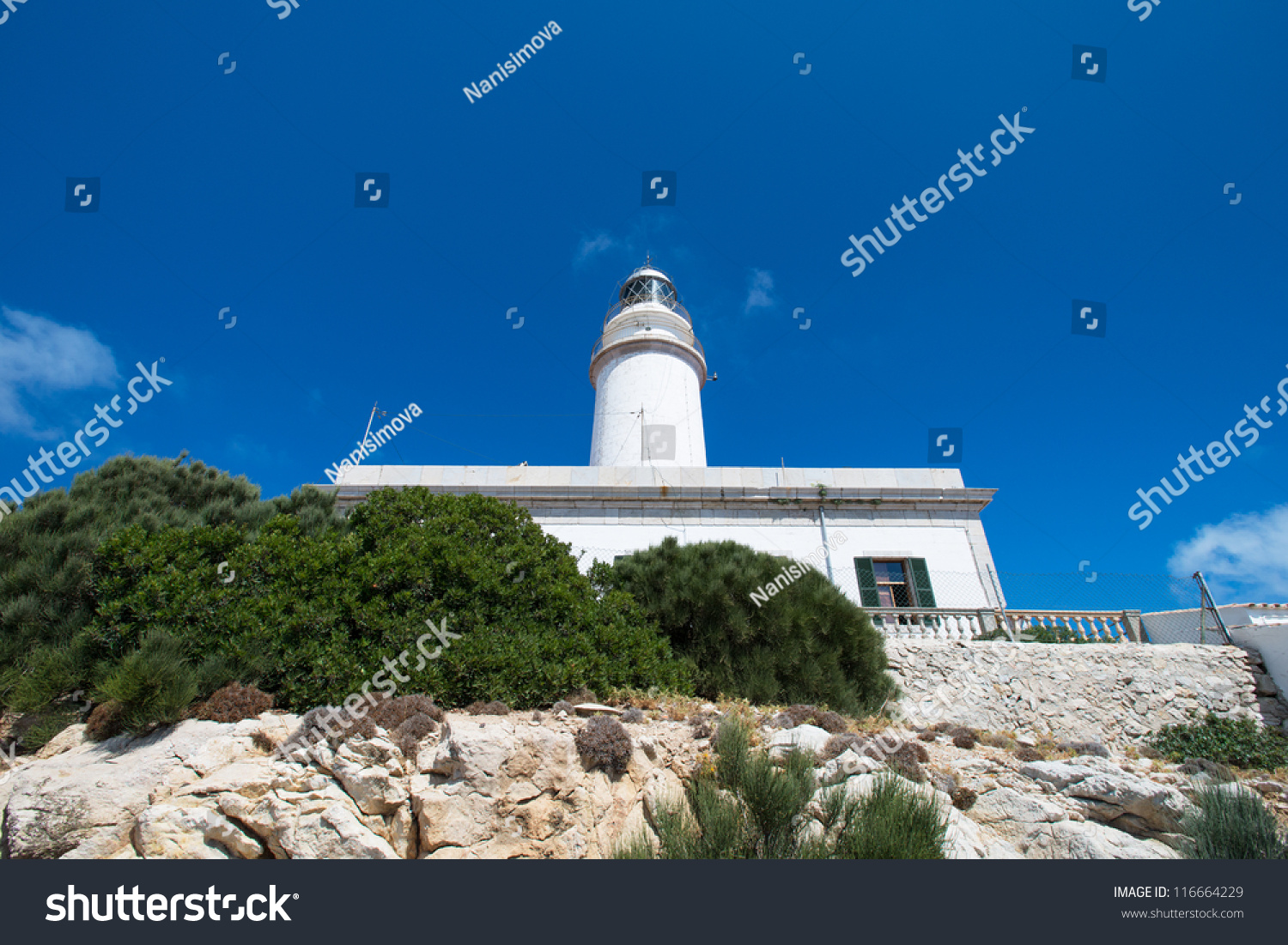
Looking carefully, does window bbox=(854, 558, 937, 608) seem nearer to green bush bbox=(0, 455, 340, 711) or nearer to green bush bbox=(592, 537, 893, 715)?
green bush bbox=(592, 537, 893, 715)

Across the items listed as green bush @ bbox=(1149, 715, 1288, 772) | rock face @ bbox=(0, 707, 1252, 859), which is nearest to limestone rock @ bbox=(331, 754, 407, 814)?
rock face @ bbox=(0, 707, 1252, 859)

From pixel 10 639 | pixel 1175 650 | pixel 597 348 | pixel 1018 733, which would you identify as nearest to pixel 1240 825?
pixel 1018 733

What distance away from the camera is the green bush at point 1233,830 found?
353 centimetres

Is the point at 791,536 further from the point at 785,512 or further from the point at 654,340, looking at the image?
the point at 654,340

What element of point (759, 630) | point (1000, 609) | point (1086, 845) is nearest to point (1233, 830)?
point (1086, 845)

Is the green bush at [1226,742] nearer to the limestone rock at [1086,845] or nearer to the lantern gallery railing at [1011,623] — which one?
the lantern gallery railing at [1011,623]

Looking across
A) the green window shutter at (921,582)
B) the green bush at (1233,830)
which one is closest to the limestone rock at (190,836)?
the green bush at (1233,830)

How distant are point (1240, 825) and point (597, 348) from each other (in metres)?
17.3

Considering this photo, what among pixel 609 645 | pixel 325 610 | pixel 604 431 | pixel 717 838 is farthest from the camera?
pixel 604 431

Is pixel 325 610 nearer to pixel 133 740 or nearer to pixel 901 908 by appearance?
pixel 133 740

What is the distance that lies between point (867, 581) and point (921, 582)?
1.10 m

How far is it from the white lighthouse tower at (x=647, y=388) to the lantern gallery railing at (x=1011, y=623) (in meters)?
7.28

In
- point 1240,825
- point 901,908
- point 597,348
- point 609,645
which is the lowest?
point 901,908

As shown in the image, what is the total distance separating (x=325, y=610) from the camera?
552 cm
